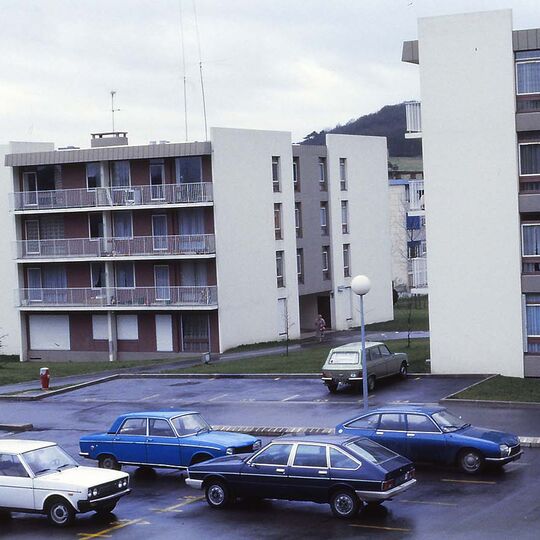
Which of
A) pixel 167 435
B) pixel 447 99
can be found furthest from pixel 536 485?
pixel 447 99

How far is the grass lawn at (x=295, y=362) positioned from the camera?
1628 inches

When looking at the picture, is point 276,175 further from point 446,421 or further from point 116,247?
point 446,421

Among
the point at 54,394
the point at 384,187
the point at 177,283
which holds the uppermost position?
the point at 384,187

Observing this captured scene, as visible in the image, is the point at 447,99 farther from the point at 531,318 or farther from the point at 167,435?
the point at 167,435

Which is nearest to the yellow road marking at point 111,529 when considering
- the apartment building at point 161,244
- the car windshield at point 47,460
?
the car windshield at point 47,460

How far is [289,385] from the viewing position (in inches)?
1492

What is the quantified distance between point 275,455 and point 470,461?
Answer: 470 cm

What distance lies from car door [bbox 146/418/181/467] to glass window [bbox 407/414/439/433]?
5004mm

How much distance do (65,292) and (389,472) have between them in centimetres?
4179

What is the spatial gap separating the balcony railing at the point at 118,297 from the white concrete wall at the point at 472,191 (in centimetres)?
1959

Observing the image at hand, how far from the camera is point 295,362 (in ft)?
145

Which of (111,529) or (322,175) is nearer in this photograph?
(111,529)

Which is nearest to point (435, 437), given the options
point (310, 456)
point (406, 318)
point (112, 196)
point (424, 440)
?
point (424, 440)

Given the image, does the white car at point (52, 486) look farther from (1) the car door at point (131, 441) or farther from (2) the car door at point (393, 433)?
(2) the car door at point (393, 433)
